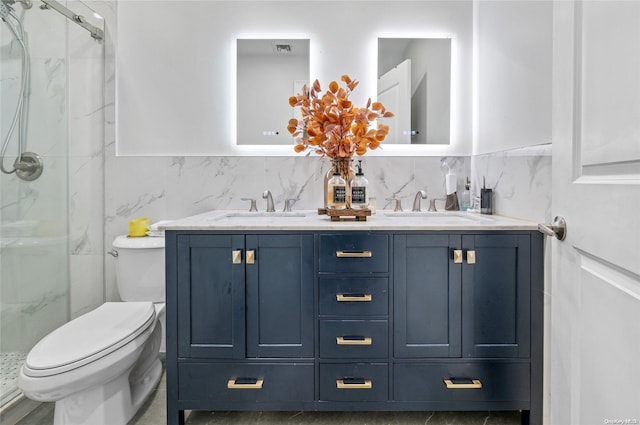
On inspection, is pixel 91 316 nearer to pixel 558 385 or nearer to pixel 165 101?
pixel 165 101

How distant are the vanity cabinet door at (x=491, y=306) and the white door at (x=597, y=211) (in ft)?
1.84

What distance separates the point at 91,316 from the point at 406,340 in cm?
136

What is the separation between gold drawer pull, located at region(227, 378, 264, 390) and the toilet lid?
1.43ft

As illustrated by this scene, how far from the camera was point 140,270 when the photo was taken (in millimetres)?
1896

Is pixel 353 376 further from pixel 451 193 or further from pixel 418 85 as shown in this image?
pixel 418 85

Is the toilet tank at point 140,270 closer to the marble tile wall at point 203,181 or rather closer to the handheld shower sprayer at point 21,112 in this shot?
the marble tile wall at point 203,181

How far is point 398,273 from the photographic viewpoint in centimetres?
149

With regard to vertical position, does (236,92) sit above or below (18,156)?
above

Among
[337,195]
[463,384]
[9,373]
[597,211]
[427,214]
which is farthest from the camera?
[427,214]

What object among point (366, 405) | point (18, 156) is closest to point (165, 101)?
point (18, 156)

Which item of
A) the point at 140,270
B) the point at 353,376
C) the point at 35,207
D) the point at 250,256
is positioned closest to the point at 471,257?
the point at 353,376

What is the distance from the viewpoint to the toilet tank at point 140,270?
189 centimetres

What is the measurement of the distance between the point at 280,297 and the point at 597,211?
110cm

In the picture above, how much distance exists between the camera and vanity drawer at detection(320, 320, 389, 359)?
149 centimetres
